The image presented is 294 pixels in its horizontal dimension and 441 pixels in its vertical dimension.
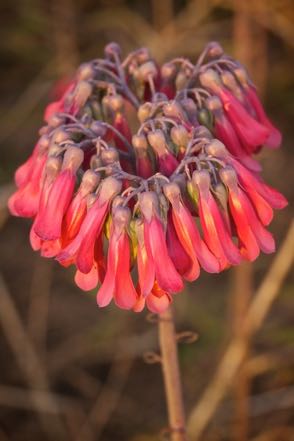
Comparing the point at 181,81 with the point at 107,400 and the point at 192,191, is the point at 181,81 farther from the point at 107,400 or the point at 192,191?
the point at 107,400

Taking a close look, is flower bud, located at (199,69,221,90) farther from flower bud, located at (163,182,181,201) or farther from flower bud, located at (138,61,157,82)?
flower bud, located at (163,182,181,201)

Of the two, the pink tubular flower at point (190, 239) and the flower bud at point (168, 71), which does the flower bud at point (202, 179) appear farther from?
the flower bud at point (168, 71)

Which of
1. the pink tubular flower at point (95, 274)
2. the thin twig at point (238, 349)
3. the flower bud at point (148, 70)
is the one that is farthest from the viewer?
the thin twig at point (238, 349)

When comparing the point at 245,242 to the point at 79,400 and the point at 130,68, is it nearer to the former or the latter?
the point at 130,68

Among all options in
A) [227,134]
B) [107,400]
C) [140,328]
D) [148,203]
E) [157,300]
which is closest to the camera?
[148,203]

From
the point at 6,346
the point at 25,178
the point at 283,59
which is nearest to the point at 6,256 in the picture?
the point at 6,346

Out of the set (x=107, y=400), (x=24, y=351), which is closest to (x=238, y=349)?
(x=107, y=400)

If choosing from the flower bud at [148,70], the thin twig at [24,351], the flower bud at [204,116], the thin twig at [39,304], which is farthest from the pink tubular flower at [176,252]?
the thin twig at [39,304]
